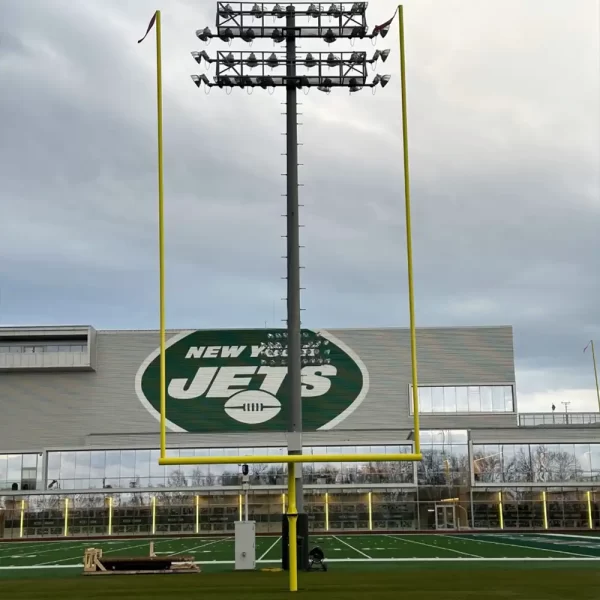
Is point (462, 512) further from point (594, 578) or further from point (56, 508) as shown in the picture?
point (594, 578)

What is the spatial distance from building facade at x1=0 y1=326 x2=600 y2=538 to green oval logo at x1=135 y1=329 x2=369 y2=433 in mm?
87

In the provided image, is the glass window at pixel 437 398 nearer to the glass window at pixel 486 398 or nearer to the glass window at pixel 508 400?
the glass window at pixel 486 398

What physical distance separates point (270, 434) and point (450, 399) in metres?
11.6

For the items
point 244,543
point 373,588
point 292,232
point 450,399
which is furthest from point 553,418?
point 373,588

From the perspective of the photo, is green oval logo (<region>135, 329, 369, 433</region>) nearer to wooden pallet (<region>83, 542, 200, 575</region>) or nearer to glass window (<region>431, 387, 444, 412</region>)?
glass window (<region>431, 387, 444, 412</region>)

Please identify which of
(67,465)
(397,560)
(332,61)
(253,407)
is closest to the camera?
(332,61)

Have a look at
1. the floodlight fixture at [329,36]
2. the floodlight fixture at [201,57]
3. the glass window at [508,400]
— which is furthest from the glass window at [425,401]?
the floodlight fixture at [201,57]

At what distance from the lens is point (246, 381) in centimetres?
5400

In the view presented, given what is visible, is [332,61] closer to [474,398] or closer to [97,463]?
[97,463]

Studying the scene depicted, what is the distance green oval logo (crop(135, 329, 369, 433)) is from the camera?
176 feet

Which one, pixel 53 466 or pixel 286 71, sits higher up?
pixel 286 71

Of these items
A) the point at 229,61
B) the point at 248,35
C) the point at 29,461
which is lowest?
the point at 29,461

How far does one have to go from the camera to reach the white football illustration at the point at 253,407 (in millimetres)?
53500

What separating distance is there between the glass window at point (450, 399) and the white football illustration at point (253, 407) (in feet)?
34.7
